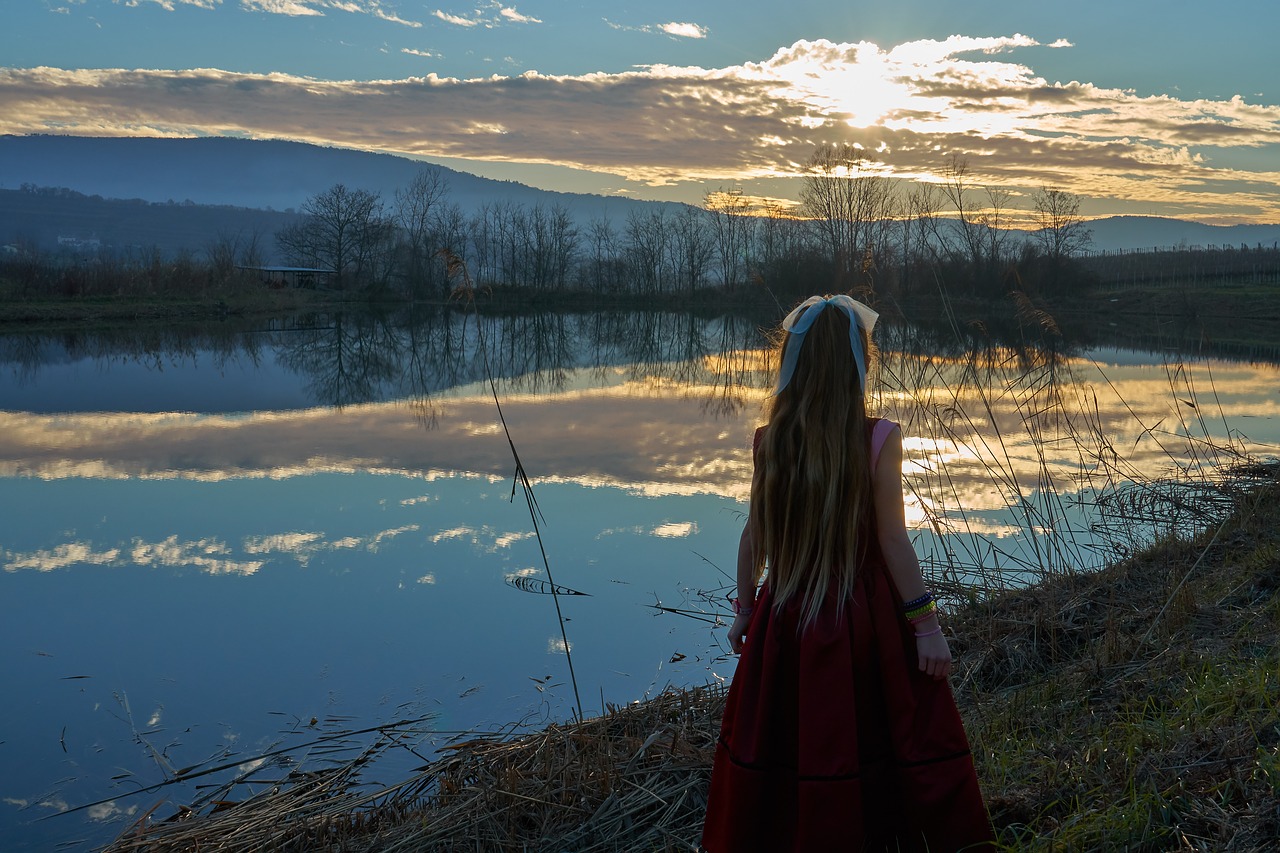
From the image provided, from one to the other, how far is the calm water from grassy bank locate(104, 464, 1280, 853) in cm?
48

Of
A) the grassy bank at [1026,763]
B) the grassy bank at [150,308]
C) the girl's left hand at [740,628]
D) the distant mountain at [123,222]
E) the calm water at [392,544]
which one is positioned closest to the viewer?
the grassy bank at [1026,763]

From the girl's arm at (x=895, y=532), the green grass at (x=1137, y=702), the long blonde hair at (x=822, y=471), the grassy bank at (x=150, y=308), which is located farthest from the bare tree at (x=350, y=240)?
the girl's arm at (x=895, y=532)

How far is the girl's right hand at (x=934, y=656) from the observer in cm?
216

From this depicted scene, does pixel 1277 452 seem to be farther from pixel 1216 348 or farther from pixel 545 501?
pixel 1216 348

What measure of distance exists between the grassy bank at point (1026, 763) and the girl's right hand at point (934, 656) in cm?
55

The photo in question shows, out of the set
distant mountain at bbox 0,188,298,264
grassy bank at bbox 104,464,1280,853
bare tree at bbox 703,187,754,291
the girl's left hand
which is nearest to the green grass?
grassy bank at bbox 104,464,1280,853

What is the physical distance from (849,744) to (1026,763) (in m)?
1.07

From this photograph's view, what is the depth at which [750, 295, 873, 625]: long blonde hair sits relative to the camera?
7.29 feet

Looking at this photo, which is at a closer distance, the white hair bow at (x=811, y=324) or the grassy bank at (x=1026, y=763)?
the white hair bow at (x=811, y=324)

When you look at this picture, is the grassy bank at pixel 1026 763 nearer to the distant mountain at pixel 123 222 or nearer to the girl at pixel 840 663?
the girl at pixel 840 663

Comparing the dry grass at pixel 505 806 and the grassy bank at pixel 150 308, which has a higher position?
the grassy bank at pixel 150 308

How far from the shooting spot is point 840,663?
216cm

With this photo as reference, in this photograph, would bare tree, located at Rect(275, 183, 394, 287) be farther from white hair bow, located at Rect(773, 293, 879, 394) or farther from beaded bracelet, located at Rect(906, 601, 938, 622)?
beaded bracelet, located at Rect(906, 601, 938, 622)

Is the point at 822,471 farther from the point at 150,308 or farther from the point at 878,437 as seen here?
the point at 150,308
